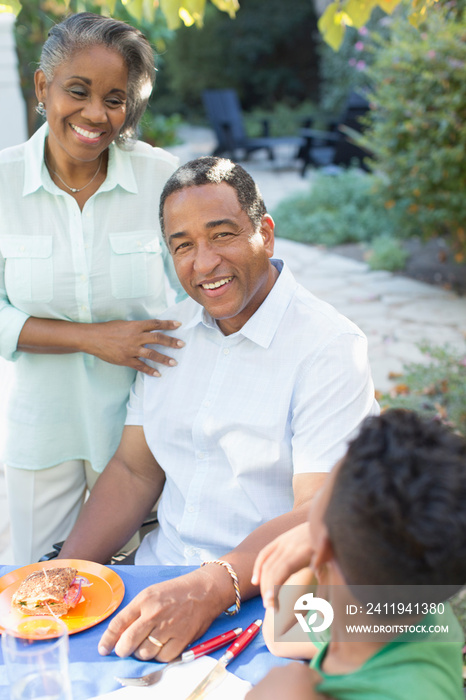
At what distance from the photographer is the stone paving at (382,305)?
5.46 m

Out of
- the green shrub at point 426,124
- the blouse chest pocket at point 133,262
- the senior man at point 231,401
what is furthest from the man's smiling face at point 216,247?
the green shrub at point 426,124

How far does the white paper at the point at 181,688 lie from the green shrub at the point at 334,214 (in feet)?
25.6

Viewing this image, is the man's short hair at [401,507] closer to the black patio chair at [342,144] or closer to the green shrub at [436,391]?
the green shrub at [436,391]

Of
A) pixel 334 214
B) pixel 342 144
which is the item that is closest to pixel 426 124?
pixel 334 214

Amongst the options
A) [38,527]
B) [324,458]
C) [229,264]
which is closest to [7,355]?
[38,527]

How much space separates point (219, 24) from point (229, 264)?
20.4m

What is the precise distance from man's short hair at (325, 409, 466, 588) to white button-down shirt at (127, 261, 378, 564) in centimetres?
70

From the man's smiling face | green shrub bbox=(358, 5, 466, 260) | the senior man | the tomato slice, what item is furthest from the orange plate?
green shrub bbox=(358, 5, 466, 260)

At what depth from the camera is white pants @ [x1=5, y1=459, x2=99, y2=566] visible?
7.78ft

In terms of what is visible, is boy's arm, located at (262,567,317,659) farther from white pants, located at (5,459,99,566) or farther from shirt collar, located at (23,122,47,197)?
shirt collar, located at (23,122,47,197)

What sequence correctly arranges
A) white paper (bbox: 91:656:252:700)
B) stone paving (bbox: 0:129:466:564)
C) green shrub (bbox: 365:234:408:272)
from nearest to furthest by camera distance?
white paper (bbox: 91:656:252:700) < stone paving (bbox: 0:129:466:564) < green shrub (bbox: 365:234:408:272)

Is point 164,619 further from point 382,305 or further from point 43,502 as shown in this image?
point 382,305

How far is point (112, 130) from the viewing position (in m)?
2.04

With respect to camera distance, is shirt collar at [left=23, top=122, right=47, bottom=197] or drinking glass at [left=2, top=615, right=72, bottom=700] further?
shirt collar at [left=23, top=122, right=47, bottom=197]
